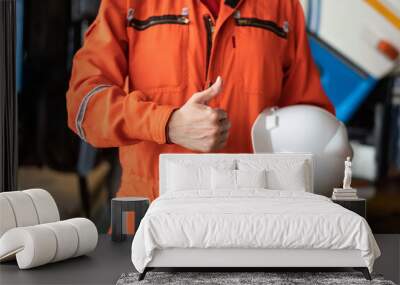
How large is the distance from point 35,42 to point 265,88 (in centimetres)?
178

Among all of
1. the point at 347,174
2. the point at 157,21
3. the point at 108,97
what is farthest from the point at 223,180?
the point at 157,21

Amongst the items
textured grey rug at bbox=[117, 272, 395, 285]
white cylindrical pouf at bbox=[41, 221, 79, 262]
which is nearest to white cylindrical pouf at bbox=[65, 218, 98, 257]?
white cylindrical pouf at bbox=[41, 221, 79, 262]

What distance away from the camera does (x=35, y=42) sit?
4.79 m

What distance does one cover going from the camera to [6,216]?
11.9ft

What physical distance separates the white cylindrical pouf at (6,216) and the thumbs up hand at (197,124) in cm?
112

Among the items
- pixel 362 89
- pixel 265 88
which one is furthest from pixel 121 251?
pixel 362 89

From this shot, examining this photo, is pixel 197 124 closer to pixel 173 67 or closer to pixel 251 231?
pixel 173 67

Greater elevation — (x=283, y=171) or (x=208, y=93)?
(x=208, y=93)

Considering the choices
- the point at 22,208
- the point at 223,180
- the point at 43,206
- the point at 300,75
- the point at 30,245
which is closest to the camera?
the point at 30,245

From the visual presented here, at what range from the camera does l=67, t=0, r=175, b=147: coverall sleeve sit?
4.21m

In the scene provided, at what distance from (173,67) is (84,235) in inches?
51.5

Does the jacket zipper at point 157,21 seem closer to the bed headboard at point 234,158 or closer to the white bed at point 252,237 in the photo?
the bed headboard at point 234,158

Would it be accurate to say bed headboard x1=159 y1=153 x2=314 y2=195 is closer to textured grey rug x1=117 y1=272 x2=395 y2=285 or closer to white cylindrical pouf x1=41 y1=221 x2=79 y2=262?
white cylindrical pouf x1=41 y1=221 x2=79 y2=262

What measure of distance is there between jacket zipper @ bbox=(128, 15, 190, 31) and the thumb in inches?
25.3
